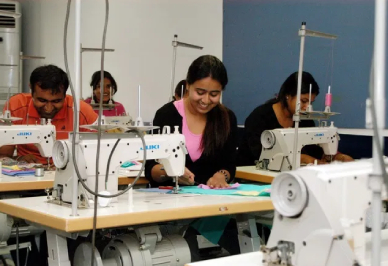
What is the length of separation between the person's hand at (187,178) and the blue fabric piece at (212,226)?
0.67 ft

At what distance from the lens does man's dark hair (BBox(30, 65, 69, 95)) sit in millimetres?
3836

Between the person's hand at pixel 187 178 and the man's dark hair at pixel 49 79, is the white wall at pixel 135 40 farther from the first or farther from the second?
the person's hand at pixel 187 178

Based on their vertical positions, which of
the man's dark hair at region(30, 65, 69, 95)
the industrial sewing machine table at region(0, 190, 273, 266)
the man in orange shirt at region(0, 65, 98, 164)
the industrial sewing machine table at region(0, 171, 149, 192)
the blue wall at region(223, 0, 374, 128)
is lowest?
the industrial sewing machine table at region(0, 171, 149, 192)

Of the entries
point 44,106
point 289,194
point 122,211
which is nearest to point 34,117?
point 44,106

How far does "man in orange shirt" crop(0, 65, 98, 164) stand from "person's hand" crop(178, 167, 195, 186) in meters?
1.27

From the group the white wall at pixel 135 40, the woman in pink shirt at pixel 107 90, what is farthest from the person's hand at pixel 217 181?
the white wall at pixel 135 40

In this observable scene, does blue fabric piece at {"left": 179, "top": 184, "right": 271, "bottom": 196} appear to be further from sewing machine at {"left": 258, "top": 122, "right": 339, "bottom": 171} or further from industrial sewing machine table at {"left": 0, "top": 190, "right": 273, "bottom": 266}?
sewing machine at {"left": 258, "top": 122, "right": 339, "bottom": 171}

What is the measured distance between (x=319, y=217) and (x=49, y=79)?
9.07 ft

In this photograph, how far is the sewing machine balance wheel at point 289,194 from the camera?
4.71 ft

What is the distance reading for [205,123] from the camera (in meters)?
3.28

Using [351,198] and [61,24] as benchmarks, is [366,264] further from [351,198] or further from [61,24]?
[61,24]

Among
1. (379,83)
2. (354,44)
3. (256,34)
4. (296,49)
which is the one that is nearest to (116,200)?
(379,83)

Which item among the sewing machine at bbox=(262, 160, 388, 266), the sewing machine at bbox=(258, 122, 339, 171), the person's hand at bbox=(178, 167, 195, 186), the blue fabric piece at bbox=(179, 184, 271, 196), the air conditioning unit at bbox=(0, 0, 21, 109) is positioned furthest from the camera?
the air conditioning unit at bbox=(0, 0, 21, 109)

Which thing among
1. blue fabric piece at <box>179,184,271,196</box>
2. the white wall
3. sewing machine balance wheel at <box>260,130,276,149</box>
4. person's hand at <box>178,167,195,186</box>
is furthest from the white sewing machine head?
the white wall
